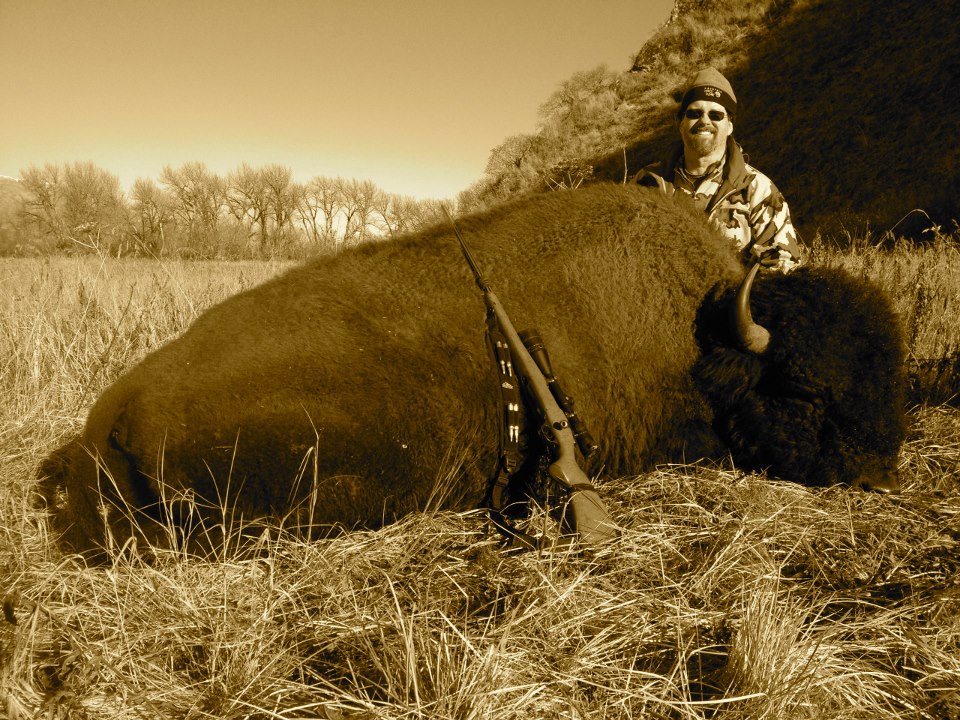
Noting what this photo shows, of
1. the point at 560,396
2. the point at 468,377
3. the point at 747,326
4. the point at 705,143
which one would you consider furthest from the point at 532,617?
the point at 705,143

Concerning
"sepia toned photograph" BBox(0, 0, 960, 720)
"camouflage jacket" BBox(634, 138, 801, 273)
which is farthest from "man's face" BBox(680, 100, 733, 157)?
"sepia toned photograph" BBox(0, 0, 960, 720)

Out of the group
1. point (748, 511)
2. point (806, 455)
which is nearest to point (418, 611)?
point (748, 511)

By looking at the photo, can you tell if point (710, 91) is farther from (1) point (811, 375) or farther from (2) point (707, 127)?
(1) point (811, 375)

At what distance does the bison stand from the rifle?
0.64 ft

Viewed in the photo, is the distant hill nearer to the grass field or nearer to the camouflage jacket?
the camouflage jacket

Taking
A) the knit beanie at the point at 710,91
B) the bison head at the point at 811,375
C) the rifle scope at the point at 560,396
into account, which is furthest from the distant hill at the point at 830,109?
the rifle scope at the point at 560,396

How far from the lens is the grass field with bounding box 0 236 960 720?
1.35 m

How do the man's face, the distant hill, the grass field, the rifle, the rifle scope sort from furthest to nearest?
the distant hill < the man's face < the rifle scope < the rifle < the grass field

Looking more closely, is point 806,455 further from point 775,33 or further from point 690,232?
point 775,33

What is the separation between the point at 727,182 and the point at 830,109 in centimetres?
1381

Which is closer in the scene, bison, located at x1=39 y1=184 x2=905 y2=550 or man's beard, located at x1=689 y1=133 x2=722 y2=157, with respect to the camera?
bison, located at x1=39 y1=184 x2=905 y2=550

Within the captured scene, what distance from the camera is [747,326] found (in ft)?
7.47

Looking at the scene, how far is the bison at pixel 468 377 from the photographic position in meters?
2.09

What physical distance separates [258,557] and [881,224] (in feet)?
33.9
